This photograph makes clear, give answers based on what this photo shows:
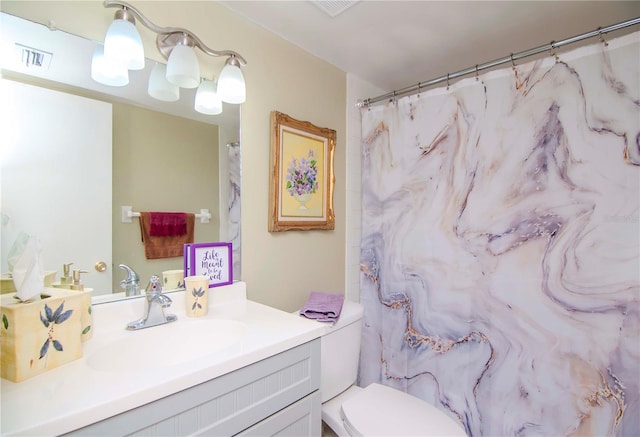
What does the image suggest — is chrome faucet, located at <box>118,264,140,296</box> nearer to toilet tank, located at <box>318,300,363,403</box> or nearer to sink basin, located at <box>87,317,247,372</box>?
sink basin, located at <box>87,317,247,372</box>

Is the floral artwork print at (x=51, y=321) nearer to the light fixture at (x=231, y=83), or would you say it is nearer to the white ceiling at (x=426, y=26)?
the light fixture at (x=231, y=83)

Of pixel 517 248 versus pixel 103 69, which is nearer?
pixel 103 69

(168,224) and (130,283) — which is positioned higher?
(168,224)

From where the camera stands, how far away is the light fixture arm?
1.02 m

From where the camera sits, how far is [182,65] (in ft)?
3.73

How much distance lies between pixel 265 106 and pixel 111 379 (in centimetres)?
123

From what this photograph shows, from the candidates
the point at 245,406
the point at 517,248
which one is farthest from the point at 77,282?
the point at 517,248

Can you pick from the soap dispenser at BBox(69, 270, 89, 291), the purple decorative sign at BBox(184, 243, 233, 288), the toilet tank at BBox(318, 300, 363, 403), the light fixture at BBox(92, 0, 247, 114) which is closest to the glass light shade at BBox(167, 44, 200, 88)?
the light fixture at BBox(92, 0, 247, 114)

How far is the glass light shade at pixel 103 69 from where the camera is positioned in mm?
1027

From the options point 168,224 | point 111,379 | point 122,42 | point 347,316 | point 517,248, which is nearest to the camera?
point 111,379

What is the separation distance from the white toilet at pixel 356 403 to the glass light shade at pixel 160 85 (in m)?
1.19

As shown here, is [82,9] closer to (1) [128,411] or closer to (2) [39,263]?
(2) [39,263]

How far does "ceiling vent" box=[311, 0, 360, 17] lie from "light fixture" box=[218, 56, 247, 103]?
44 cm

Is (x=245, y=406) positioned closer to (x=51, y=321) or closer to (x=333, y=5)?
(x=51, y=321)
